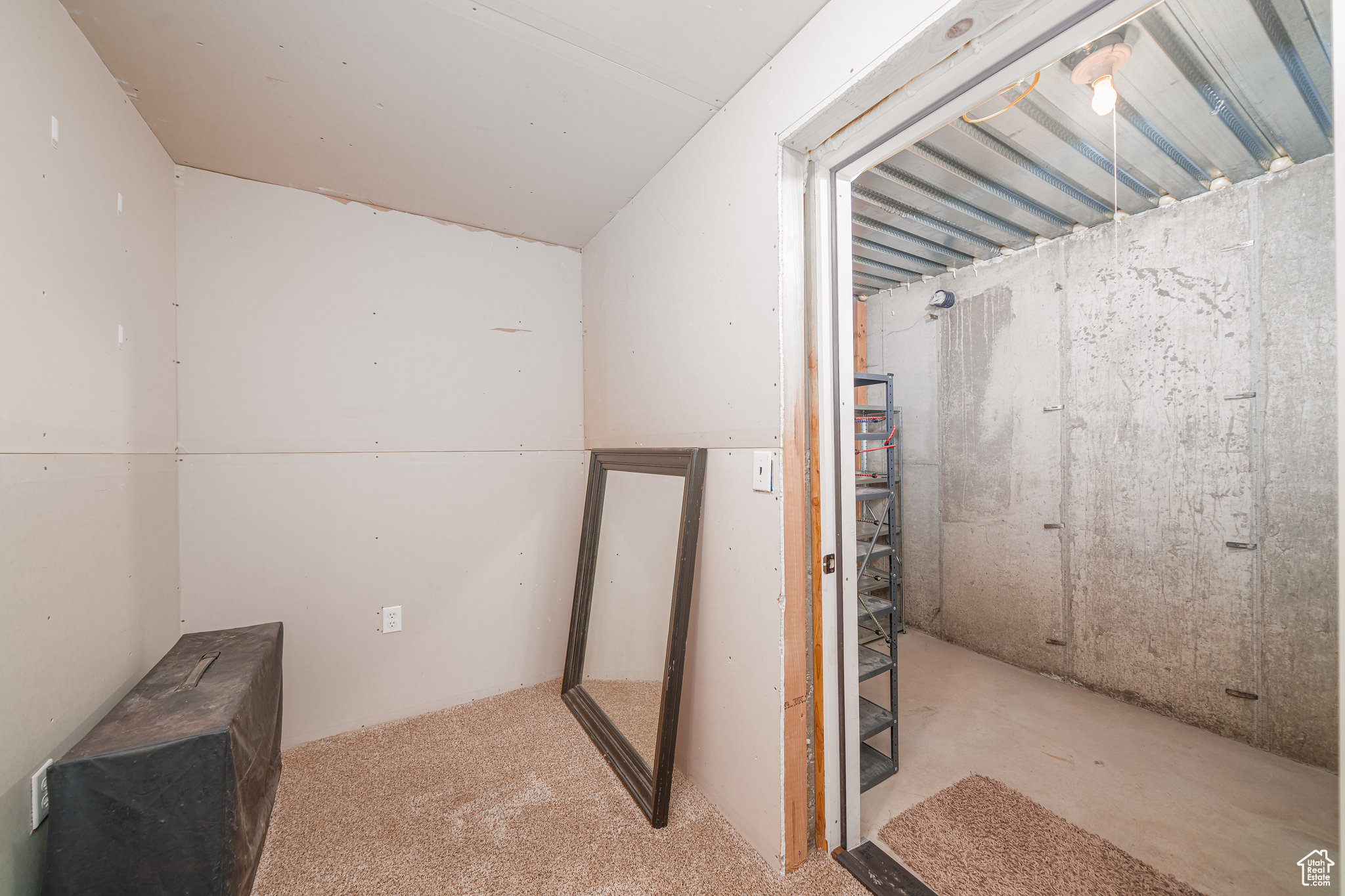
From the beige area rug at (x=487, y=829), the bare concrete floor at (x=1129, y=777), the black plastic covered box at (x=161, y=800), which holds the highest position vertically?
the black plastic covered box at (x=161, y=800)

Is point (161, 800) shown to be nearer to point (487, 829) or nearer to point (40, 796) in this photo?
point (40, 796)

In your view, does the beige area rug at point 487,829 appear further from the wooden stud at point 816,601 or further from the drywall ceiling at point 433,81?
the drywall ceiling at point 433,81

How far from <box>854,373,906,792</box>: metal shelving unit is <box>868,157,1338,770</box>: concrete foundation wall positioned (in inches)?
13.5

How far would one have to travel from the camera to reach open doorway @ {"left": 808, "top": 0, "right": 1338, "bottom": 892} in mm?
1445

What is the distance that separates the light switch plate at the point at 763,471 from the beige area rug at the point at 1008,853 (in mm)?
1195

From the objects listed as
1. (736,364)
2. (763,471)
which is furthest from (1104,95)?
(763,471)

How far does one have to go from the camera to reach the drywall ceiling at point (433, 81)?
1.25 metres

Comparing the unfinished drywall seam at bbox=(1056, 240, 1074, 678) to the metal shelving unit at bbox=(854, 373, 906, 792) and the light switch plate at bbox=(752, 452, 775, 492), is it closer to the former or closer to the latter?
the metal shelving unit at bbox=(854, 373, 906, 792)

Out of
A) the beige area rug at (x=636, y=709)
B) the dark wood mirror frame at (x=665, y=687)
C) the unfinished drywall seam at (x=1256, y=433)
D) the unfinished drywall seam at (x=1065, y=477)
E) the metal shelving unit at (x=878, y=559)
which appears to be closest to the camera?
the dark wood mirror frame at (x=665, y=687)

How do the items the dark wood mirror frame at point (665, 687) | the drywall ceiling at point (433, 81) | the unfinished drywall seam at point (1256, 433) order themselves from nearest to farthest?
the drywall ceiling at point (433, 81) < the dark wood mirror frame at point (665, 687) < the unfinished drywall seam at point (1256, 433)

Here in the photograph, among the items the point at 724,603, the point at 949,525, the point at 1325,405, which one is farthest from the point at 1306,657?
the point at 724,603

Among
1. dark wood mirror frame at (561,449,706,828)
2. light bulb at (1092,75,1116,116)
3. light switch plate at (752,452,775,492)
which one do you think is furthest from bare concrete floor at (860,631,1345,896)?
light bulb at (1092,75,1116,116)

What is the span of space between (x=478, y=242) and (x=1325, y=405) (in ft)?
11.8

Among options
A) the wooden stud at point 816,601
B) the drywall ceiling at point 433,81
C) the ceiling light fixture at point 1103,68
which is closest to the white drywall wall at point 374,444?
the drywall ceiling at point 433,81
